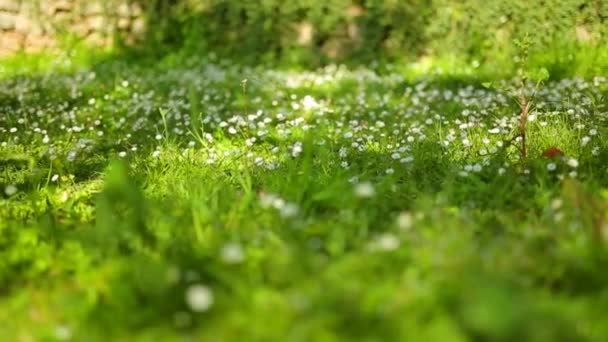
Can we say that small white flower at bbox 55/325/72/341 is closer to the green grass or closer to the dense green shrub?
the green grass

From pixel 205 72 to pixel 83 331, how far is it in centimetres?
682

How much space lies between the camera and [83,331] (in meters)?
2.11

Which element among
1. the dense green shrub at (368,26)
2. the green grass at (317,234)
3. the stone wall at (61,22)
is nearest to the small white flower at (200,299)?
the green grass at (317,234)

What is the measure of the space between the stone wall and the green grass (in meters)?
5.08

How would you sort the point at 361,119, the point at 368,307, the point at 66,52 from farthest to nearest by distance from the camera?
the point at 66,52
the point at 361,119
the point at 368,307

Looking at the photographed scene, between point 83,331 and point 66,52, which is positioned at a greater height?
point 83,331

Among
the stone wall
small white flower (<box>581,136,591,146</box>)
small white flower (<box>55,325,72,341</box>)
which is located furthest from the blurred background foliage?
small white flower (<box>55,325,72,341</box>)

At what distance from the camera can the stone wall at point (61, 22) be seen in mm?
10234

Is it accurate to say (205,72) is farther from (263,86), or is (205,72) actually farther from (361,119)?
(361,119)

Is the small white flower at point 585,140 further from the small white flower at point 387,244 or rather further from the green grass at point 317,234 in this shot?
the small white flower at point 387,244

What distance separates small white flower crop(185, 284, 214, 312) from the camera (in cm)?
205

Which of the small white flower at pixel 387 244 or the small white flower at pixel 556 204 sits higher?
the small white flower at pixel 387 244

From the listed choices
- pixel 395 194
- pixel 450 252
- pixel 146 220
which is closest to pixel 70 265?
pixel 146 220

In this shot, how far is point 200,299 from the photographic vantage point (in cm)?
205
